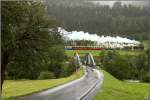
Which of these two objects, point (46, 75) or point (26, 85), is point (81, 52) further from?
point (26, 85)

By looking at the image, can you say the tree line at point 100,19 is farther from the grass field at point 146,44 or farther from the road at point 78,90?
the road at point 78,90

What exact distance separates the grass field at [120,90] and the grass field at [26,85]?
369mm

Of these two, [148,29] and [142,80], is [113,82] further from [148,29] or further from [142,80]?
[148,29]

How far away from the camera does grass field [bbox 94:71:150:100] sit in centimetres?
672

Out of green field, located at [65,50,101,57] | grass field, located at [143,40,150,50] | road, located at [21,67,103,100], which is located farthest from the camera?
green field, located at [65,50,101,57]

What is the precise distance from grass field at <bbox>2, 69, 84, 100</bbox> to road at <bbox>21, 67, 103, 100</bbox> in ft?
0.21

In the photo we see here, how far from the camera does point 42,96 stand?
6.89m

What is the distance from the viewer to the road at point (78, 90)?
6.82 m

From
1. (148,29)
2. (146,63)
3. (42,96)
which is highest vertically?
(148,29)

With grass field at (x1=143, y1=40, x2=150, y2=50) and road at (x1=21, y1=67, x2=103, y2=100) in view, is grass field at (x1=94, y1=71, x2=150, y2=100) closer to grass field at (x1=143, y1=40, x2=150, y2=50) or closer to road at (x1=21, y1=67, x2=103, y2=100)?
road at (x1=21, y1=67, x2=103, y2=100)

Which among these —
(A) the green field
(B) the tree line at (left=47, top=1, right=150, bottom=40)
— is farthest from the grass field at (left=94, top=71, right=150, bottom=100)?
(B) the tree line at (left=47, top=1, right=150, bottom=40)

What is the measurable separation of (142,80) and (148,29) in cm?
67

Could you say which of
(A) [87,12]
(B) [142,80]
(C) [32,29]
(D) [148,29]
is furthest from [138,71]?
(C) [32,29]

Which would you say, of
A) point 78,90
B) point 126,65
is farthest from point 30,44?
point 126,65
